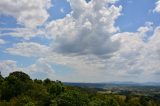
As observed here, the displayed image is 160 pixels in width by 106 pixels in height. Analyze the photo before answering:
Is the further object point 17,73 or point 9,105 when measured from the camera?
point 17,73

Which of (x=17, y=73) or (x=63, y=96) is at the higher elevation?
(x=17, y=73)

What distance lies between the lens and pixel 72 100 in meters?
109

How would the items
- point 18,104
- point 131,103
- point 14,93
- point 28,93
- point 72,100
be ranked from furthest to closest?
point 131,103
point 14,93
point 28,93
point 18,104
point 72,100

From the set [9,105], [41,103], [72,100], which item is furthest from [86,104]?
[9,105]

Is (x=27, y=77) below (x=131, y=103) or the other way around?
the other way around

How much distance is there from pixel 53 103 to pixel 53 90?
47.9m

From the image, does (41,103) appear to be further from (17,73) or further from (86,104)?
(17,73)

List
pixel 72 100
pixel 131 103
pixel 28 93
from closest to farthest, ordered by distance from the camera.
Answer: pixel 72 100 → pixel 28 93 → pixel 131 103

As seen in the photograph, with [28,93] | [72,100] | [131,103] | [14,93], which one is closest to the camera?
Answer: [72,100]

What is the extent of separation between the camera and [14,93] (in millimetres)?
154375

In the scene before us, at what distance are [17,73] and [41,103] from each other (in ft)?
262

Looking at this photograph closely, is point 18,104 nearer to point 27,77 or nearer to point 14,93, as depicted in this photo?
point 14,93

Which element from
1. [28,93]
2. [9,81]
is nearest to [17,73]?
[9,81]

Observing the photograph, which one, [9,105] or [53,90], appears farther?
[53,90]
